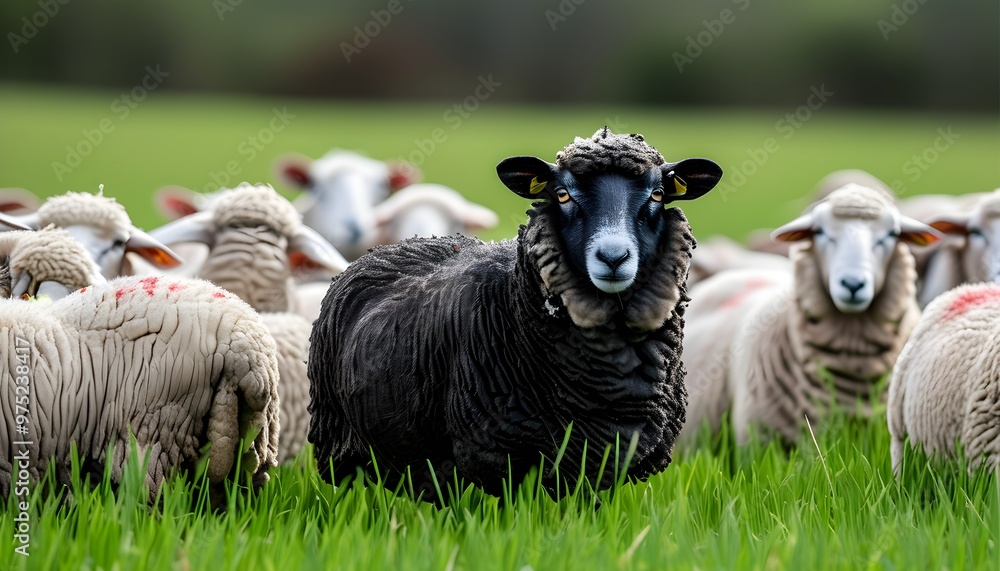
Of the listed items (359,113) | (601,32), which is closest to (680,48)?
(601,32)

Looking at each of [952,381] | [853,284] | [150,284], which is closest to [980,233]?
[853,284]

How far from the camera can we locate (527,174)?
131 inches

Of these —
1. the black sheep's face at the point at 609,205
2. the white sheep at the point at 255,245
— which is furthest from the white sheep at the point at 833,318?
the white sheep at the point at 255,245

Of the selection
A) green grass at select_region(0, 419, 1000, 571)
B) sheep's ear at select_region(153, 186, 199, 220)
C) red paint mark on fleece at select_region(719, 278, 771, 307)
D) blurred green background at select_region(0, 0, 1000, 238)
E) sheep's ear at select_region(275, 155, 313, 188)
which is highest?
blurred green background at select_region(0, 0, 1000, 238)

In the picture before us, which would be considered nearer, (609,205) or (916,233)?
(609,205)

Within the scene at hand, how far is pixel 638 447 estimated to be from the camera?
3.27 m

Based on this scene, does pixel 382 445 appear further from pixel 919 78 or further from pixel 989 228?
pixel 919 78

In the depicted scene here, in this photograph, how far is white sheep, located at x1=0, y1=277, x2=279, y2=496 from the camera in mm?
3297

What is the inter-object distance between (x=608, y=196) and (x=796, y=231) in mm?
2415

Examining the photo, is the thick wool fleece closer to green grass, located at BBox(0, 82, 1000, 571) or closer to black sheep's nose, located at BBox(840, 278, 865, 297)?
green grass, located at BBox(0, 82, 1000, 571)

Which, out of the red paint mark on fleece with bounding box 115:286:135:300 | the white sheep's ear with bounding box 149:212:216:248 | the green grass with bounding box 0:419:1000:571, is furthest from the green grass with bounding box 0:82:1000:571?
the white sheep's ear with bounding box 149:212:216:248

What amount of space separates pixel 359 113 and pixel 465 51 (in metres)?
4.18

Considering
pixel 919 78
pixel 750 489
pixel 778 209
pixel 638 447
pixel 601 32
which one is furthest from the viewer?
pixel 601 32

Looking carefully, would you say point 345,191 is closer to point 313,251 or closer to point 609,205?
point 313,251
